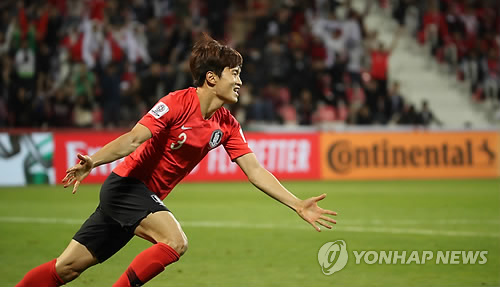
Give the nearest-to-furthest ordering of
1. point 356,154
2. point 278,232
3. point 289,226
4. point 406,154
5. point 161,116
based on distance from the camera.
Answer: point 161,116 → point 278,232 → point 289,226 → point 356,154 → point 406,154

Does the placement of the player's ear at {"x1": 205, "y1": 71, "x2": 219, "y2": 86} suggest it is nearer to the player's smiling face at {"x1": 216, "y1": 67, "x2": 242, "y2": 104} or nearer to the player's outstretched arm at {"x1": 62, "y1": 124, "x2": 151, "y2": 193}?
the player's smiling face at {"x1": 216, "y1": 67, "x2": 242, "y2": 104}

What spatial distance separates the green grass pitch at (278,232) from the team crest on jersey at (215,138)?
1831 millimetres

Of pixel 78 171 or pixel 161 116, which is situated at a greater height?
pixel 161 116

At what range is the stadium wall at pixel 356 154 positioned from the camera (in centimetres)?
2000

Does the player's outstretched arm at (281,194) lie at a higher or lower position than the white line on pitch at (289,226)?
higher

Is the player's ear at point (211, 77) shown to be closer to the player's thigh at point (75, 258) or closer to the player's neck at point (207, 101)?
the player's neck at point (207, 101)

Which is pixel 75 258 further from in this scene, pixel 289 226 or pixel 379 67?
pixel 379 67

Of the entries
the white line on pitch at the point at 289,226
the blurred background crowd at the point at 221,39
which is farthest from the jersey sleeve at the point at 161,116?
the blurred background crowd at the point at 221,39

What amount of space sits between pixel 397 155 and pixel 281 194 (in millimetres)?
15453

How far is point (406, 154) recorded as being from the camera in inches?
825

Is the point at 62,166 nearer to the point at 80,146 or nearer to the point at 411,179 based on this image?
the point at 80,146

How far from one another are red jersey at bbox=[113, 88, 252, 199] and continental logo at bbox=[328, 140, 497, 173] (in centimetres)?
1495

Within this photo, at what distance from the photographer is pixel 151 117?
5477mm

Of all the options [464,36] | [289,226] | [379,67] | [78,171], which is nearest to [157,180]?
[78,171]
